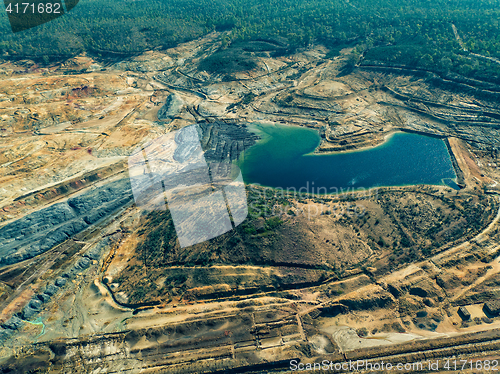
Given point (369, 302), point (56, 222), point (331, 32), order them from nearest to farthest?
point (369, 302) < point (56, 222) < point (331, 32)

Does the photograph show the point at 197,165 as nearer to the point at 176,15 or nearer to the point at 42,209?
the point at 42,209

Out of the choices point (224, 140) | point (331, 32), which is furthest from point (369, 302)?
point (331, 32)

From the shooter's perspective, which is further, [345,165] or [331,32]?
[331,32]

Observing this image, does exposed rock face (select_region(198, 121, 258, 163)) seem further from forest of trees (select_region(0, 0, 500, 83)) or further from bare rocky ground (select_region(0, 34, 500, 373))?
forest of trees (select_region(0, 0, 500, 83))

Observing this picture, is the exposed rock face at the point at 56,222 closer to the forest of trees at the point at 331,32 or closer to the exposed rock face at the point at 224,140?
the exposed rock face at the point at 224,140

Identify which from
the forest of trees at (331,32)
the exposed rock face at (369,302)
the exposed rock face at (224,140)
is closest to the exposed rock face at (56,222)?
the exposed rock face at (224,140)

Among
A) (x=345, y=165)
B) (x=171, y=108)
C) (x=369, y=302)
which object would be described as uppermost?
(x=171, y=108)

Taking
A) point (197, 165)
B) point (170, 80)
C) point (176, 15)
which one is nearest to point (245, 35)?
point (170, 80)

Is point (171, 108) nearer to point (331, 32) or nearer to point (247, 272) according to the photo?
point (247, 272)
